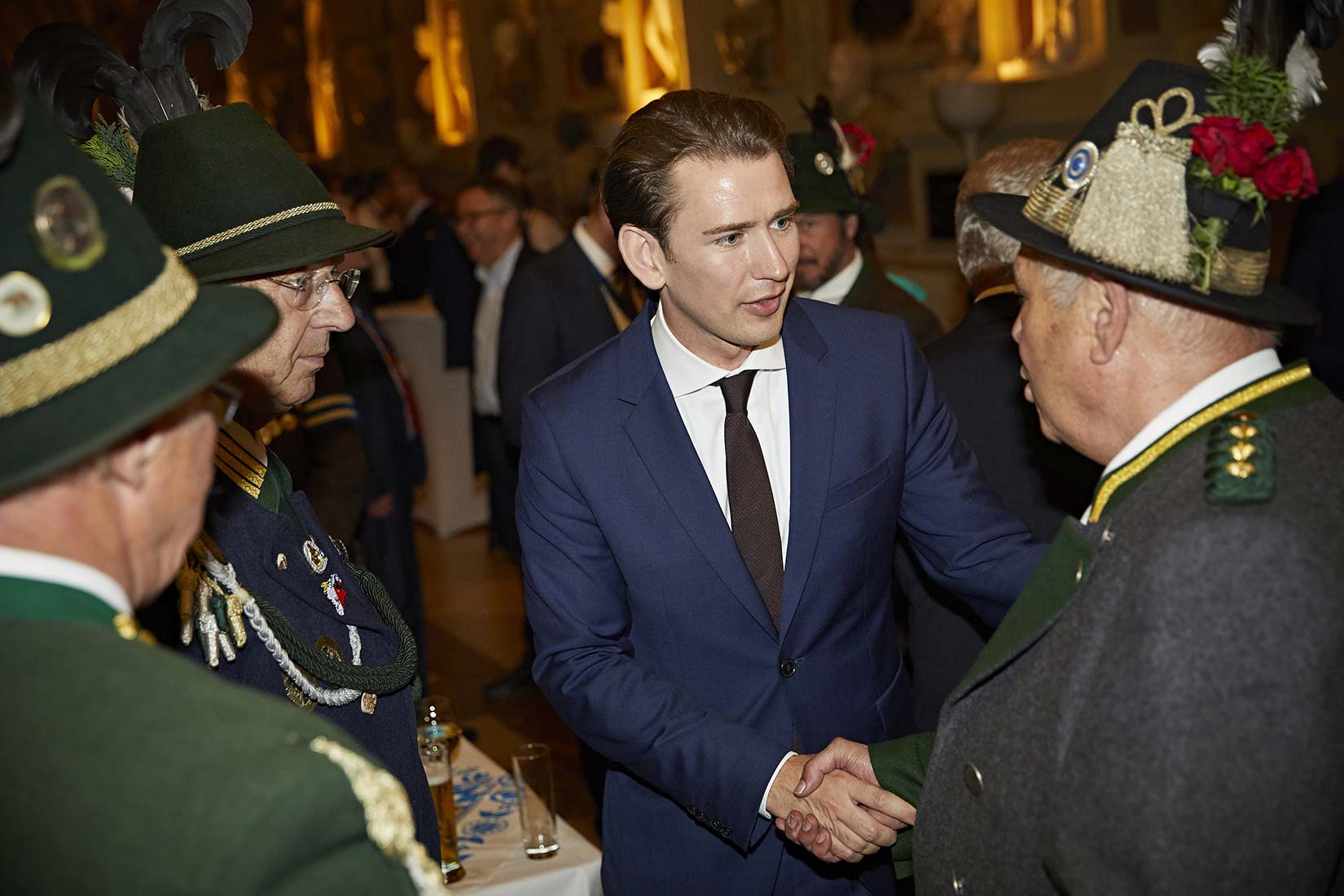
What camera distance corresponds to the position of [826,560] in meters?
1.90

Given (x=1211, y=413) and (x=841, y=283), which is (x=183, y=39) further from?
(x=841, y=283)

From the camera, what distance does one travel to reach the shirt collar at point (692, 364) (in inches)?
78.2

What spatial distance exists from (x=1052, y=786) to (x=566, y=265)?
11.5 feet

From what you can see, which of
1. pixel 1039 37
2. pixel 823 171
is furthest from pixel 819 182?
pixel 1039 37

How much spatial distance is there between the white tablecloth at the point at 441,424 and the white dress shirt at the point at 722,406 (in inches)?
202

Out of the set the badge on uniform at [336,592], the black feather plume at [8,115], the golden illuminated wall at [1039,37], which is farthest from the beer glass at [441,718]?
the golden illuminated wall at [1039,37]

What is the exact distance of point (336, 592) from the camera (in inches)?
69.1

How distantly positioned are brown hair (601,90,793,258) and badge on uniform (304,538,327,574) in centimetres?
73

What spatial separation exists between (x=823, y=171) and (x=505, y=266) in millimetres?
2724

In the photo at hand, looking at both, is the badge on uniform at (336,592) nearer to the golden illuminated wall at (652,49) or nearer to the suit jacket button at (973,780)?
the suit jacket button at (973,780)

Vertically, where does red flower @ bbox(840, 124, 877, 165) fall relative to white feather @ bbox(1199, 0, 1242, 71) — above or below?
below

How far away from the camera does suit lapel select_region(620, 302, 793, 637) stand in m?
1.87

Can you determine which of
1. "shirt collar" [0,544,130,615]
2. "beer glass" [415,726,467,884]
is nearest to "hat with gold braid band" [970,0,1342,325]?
"shirt collar" [0,544,130,615]

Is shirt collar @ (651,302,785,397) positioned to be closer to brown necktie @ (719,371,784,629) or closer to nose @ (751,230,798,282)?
brown necktie @ (719,371,784,629)
